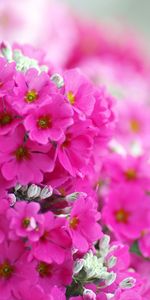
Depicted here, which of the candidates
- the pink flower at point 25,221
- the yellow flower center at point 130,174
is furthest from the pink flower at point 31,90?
the yellow flower center at point 130,174

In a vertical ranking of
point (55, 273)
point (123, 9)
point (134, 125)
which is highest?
point (55, 273)

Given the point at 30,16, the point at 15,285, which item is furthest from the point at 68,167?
the point at 30,16

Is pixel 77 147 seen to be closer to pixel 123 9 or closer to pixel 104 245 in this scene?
pixel 104 245

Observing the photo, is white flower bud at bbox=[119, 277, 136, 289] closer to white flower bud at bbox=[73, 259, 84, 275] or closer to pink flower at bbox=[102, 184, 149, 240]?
white flower bud at bbox=[73, 259, 84, 275]

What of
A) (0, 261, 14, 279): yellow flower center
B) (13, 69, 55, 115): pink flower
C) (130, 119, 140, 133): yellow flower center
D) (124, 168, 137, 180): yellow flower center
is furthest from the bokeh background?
(0, 261, 14, 279): yellow flower center

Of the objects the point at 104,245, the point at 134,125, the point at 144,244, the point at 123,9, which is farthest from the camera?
the point at 123,9

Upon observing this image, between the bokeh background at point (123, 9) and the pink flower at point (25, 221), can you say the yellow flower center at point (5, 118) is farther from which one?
the bokeh background at point (123, 9)

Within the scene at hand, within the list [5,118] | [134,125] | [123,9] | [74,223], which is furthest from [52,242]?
[123,9]
